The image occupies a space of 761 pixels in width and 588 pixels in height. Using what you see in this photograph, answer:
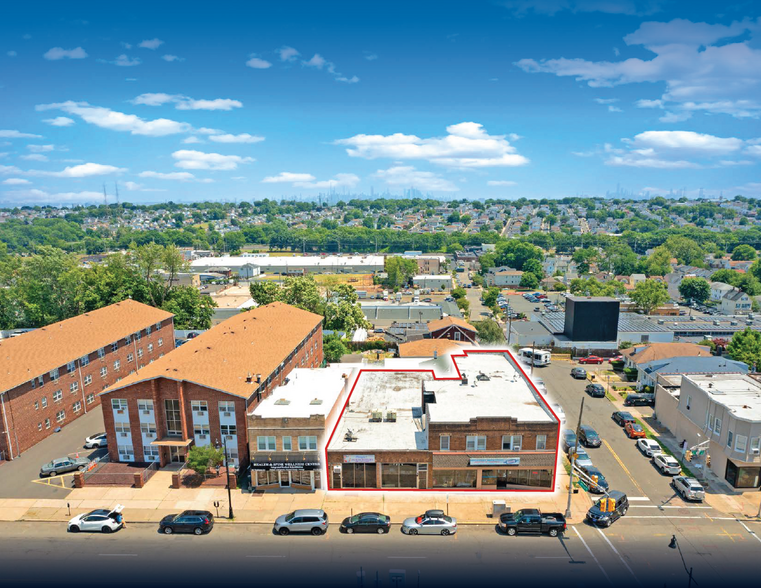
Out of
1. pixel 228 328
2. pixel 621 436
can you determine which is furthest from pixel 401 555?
pixel 228 328

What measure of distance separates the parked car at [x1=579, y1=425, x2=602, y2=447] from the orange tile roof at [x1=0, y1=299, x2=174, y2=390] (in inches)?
1994

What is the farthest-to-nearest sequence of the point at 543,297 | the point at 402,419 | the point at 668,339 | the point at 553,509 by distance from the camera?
the point at 543,297
the point at 668,339
the point at 402,419
the point at 553,509

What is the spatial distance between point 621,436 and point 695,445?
20.6 ft

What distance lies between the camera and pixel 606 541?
32.5m

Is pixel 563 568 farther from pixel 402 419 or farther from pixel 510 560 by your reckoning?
pixel 402 419

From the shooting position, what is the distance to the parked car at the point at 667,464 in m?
41.1

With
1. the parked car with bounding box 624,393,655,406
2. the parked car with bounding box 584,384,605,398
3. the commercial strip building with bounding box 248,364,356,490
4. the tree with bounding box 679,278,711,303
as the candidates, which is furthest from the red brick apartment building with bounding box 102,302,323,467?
the tree with bounding box 679,278,711,303

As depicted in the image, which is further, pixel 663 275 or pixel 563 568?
pixel 663 275

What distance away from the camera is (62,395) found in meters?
50.4

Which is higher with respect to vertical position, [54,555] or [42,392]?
[42,392]

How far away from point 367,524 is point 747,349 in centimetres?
5692

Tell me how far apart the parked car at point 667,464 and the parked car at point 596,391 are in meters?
16.4

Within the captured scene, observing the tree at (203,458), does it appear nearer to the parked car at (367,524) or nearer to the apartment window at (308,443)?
the apartment window at (308,443)

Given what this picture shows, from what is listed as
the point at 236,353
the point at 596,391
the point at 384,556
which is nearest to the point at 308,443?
the point at 384,556
